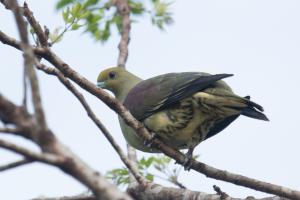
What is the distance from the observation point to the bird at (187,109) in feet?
16.3

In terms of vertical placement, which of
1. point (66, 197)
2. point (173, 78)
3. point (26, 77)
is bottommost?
point (66, 197)

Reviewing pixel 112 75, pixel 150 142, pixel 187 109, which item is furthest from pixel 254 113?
pixel 112 75

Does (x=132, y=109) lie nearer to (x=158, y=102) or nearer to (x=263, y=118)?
(x=158, y=102)

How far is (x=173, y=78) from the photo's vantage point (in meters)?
5.67

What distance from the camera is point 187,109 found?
17.2 feet

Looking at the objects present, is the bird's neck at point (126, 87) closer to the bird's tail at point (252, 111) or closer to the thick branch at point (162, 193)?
the bird's tail at point (252, 111)

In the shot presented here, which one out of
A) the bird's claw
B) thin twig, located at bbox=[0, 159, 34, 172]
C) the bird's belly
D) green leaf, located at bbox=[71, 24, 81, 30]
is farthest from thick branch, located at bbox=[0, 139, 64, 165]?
the bird's belly

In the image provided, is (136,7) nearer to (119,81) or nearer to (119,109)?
(119,81)

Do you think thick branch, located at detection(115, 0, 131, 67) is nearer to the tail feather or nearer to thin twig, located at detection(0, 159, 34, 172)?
the tail feather

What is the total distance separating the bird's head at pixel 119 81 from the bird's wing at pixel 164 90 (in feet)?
3.61

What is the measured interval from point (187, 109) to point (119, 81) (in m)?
2.02

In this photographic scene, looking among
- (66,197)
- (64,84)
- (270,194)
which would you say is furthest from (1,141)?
(270,194)

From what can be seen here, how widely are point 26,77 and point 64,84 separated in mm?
1306

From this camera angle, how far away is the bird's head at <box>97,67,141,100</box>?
7.04m
